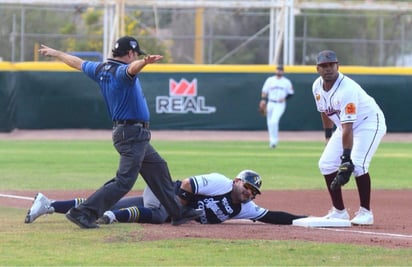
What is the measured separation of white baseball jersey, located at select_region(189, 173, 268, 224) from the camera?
9734mm

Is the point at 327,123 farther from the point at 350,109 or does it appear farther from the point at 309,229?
the point at 309,229

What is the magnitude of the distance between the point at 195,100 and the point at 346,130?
1928 cm

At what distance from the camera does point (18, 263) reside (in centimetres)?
733

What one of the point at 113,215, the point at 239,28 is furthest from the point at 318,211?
the point at 239,28

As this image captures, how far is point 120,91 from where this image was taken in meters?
9.18

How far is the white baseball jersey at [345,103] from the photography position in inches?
388

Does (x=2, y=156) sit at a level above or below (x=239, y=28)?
below

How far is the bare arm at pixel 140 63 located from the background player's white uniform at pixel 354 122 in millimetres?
2083

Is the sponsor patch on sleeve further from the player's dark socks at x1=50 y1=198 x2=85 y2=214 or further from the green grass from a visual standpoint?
the green grass

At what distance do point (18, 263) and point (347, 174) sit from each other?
3.69m

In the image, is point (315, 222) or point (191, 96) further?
point (191, 96)

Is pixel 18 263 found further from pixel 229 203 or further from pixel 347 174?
pixel 347 174

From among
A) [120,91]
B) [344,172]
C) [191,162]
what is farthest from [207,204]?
[191,162]

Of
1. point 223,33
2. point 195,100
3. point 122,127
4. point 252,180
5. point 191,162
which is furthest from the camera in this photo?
point 223,33
